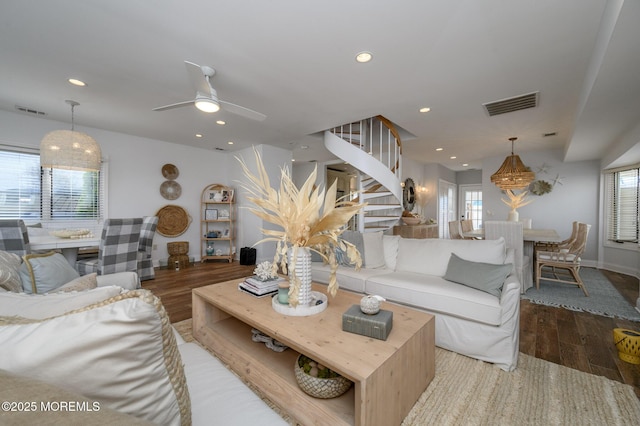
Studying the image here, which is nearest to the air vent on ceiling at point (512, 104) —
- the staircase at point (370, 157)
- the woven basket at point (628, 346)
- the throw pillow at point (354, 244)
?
the staircase at point (370, 157)

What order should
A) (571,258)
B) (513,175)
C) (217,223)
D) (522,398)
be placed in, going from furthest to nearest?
(217,223)
(513,175)
(571,258)
(522,398)

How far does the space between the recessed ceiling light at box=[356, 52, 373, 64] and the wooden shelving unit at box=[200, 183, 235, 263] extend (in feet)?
14.1

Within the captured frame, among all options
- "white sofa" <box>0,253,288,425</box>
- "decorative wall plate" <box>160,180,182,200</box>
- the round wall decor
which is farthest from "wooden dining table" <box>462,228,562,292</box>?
"decorative wall plate" <box>160,180,182,200</box>

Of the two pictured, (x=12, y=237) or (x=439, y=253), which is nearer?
(x=12, y=237)

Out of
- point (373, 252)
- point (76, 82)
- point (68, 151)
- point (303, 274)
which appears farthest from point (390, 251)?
point (68, 151)

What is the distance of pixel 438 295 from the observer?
7.12ft

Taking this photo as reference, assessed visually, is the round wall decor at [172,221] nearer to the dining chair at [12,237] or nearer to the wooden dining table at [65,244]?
the wooden dining table at [65,244]

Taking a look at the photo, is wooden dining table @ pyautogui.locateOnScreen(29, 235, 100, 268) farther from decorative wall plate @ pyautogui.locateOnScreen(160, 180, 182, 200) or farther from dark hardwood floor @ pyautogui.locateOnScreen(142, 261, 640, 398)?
decorative wall plate @ pyautogui.locateOnScreen(160, 180, 182, 200)

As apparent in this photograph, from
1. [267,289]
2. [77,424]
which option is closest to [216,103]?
[267,289]

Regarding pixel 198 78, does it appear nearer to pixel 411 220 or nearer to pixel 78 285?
pixel 78 285

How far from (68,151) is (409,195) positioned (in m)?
7.00

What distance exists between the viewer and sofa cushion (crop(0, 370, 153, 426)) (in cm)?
34

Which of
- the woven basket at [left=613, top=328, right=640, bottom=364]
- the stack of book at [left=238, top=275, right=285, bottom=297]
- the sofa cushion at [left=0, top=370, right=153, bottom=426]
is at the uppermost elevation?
the sofa cushion at [left=0, top=370, right=153, bottom=426]

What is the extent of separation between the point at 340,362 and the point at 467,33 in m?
2.57
